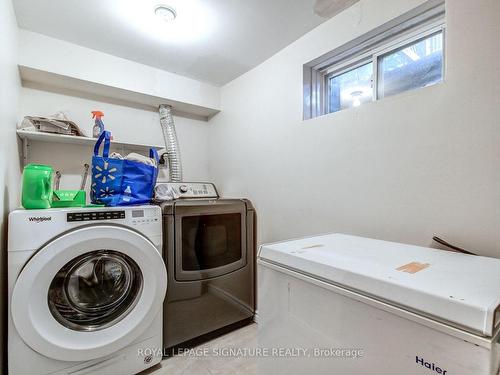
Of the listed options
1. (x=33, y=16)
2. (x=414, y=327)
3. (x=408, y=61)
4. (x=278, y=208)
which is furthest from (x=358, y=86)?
(x=33, y=16)

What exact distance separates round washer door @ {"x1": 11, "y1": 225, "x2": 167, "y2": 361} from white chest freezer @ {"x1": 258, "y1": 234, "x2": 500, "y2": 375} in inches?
28.0

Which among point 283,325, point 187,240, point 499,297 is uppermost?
point 499,297

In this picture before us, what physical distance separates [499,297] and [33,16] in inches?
88.2

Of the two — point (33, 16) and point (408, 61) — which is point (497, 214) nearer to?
point (408, 61)

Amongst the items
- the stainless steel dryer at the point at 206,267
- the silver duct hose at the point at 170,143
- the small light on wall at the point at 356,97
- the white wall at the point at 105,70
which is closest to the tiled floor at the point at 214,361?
the stainless steel dryer at the point at 206,267

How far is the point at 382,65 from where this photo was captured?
130 cm

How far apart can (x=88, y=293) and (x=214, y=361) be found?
32.0 inches

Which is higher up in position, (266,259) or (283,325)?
(266,259)

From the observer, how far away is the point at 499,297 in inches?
17.6

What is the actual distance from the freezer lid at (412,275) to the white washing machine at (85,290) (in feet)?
2.54

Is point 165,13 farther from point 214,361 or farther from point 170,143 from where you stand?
point 214,361

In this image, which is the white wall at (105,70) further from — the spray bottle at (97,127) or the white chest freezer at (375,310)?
the white chest freezer at (375,310)

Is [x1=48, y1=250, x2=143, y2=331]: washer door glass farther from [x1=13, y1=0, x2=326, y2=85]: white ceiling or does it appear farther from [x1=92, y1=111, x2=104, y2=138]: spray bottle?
[x1=13, y1=0, x2=326, y2=85]: white ceiling

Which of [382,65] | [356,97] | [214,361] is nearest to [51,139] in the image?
[214,361]
